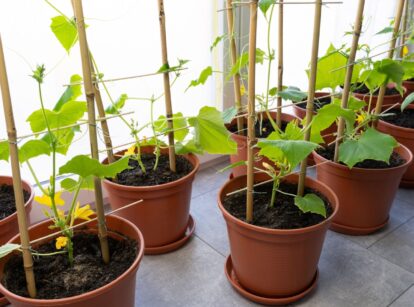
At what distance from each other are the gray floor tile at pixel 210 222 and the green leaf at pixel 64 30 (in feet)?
2.62

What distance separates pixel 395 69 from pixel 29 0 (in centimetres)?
114

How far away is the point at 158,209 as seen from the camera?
1222mm

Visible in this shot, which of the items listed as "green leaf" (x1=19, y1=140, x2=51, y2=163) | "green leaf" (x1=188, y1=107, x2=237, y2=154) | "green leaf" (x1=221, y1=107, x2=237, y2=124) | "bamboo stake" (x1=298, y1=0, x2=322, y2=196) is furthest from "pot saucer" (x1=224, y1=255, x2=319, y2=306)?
"green leaf" (x1=19, y1=140, x2=51, y2=163)

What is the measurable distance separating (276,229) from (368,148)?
0.39m

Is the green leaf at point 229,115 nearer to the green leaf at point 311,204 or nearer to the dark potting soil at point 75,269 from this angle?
the green leaf at point 311,204

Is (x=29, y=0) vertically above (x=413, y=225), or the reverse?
(x=29, y=0)

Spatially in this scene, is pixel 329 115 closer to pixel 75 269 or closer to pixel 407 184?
pixel 75 269

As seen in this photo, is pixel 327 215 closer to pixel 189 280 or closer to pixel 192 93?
pixel 189 280

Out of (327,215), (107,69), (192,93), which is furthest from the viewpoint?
(192,93)

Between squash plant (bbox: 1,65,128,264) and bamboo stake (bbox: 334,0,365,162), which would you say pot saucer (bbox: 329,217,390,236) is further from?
squash plant (bbox: 1,65,128,264)

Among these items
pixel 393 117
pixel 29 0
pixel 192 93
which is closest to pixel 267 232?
pixel 192 93

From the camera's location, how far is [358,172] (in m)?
1.26

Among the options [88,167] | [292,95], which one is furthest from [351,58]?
[88,167]

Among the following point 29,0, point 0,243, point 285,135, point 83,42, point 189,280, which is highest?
point 29,0
